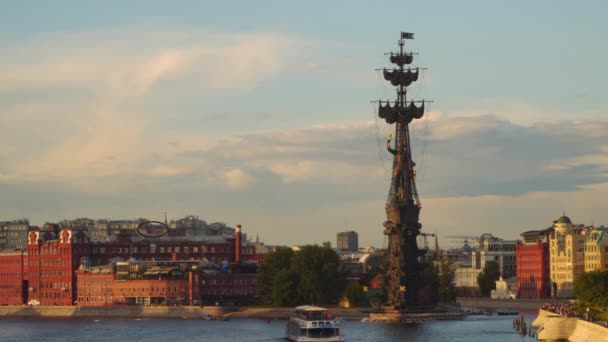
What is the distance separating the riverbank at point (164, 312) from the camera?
6590 inches

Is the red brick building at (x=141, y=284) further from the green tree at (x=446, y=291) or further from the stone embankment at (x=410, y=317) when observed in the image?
the stone embankment at (x=410, y=317)

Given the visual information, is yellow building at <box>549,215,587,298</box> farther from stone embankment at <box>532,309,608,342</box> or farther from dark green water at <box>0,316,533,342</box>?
stone embankment at <box>532,309,608,342</box>

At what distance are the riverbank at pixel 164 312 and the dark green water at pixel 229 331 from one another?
6.02 m

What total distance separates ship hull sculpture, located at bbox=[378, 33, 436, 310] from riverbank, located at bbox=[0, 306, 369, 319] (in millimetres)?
7852

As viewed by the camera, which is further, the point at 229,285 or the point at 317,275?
the point at 229,285

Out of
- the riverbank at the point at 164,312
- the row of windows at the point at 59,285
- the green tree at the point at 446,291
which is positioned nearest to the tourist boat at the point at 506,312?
the green tree at the point at 446,291

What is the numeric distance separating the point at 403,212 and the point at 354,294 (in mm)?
21695

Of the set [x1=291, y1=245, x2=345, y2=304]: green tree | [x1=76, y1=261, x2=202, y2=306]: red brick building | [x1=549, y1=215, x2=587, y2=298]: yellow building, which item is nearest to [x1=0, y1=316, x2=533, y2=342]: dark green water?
[x1=291, y1=245, x2=345, y2=304]: green tree

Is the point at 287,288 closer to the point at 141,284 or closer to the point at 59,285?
the point at 141,284

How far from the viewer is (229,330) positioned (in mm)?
141000

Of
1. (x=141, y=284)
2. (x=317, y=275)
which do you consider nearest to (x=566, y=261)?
(x=317, y=275)

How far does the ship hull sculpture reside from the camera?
150 metres

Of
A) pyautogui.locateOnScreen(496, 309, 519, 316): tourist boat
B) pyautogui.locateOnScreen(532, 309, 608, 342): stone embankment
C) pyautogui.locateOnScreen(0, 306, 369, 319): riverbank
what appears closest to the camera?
pyautogui.locateOnScreen(532, 309, 608, 342): stone embankment

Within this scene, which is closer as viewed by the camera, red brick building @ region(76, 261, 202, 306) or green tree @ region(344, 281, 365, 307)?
green tree @ region(344, 281, 365, 307)
